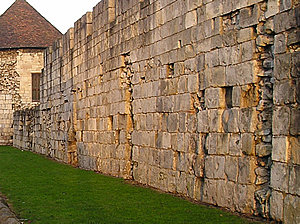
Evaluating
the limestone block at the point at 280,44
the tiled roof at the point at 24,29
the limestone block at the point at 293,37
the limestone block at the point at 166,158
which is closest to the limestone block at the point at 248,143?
the limestone block at the point at 280,44

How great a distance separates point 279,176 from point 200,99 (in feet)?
8.41

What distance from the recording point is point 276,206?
691 cm

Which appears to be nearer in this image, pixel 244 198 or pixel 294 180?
pixel 294 180

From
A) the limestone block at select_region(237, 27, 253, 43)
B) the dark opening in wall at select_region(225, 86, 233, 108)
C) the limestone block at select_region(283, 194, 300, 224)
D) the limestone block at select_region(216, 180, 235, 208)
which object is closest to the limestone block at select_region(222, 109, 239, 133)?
the dark opening in wall at select_region(225, 86, 233, 108)

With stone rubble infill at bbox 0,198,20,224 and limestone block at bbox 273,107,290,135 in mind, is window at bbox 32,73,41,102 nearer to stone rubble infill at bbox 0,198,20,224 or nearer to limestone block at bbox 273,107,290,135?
stone rubble infill at bbox 0,198,20,224

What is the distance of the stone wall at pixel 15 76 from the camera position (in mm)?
31031

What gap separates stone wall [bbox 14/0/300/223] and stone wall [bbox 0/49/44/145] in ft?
54.1

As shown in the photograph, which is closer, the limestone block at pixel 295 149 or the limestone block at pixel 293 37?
the limestone block at pixel 295 149

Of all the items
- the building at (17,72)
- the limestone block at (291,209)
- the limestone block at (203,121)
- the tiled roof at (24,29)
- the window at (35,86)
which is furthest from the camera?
the window at (35,86)

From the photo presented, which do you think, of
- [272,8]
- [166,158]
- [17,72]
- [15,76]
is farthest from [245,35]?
[15,76]

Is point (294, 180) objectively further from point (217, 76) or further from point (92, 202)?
point (92, 202)

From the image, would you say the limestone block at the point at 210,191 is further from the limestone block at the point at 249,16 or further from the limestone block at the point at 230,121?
the limestone block at the point at 249,16

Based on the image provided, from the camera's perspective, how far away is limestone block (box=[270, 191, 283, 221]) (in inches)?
269

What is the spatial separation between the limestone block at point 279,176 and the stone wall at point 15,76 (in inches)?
1019
